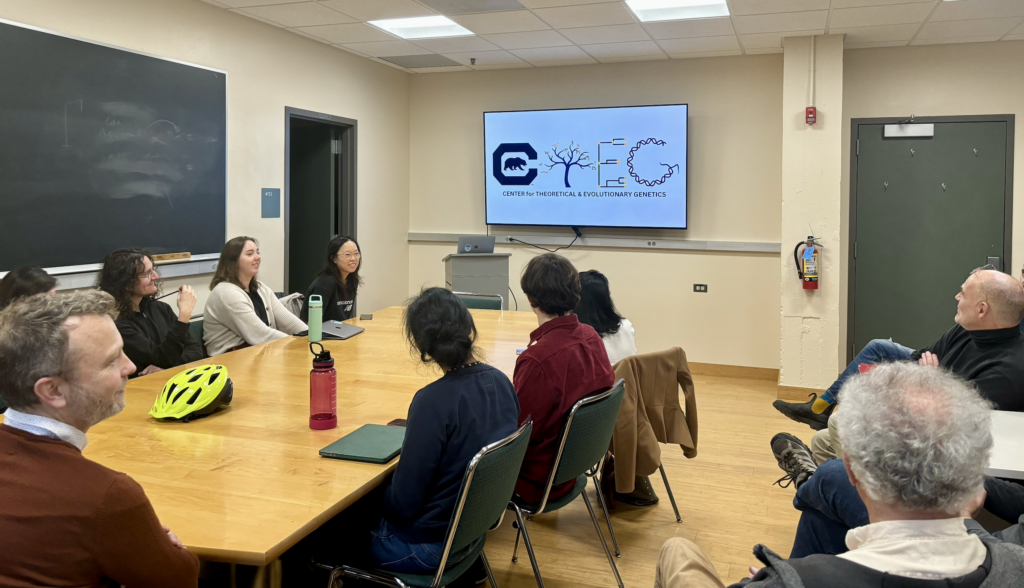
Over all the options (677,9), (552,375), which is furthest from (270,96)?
(552,375)

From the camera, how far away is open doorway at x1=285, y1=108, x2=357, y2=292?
21.1ft

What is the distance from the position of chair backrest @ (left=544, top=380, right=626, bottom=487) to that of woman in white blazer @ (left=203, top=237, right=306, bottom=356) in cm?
190

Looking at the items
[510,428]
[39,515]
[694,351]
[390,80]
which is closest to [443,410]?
[510,428]

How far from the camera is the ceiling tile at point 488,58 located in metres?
6.19

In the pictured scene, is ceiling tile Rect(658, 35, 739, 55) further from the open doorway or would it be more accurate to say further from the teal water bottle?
the teal water bottle

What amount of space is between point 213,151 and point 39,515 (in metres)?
4.09

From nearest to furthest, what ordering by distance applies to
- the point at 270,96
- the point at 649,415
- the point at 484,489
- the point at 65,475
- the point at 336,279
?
the point at 65,475 < the point at 484,489 < the point at 649,415 < the point at 336,279 < the point at 270,96

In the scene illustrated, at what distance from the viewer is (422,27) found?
550 cm

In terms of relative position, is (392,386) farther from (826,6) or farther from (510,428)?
(826,6)

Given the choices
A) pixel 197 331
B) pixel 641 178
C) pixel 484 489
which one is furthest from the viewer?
pixel 641 178

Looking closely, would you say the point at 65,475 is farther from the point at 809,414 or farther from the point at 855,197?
the point at 855,197

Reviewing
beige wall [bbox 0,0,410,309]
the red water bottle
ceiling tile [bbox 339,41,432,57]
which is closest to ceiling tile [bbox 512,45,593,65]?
ceiling tile [bbox 339,41,432,57]

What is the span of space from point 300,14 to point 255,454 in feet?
12.2

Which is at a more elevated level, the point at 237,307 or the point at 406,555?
the point at 237,307
